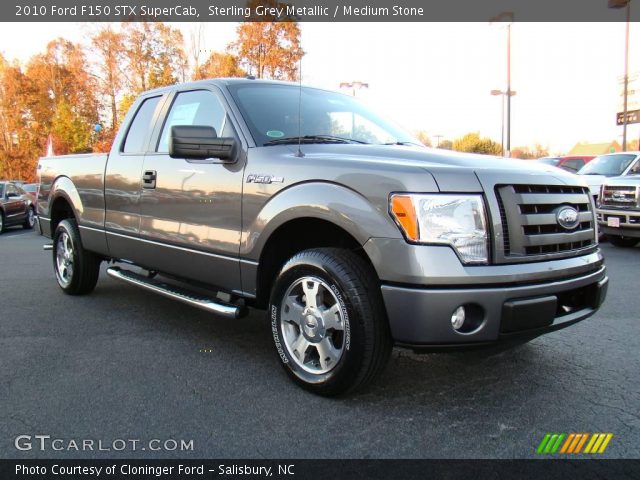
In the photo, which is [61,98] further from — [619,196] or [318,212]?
[318,212]

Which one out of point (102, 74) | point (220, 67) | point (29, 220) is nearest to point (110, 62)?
point (102, 74)

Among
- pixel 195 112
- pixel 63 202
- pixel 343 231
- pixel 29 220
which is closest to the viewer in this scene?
pixel 343 231

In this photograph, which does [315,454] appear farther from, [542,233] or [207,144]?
[207,144]

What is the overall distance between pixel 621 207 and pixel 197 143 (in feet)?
28.2

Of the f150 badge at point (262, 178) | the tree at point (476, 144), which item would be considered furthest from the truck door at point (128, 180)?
the tree at point (476, 144)

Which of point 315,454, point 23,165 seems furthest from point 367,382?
point 23,165

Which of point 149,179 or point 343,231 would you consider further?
point 149,179

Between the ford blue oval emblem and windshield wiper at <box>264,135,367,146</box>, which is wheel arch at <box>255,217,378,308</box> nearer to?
windshield wiper at <box>264,135,367,146</box>

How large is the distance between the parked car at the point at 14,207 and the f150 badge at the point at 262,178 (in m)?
14.7

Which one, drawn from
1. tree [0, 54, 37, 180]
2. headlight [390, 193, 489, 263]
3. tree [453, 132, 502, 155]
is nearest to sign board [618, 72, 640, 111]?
tree [453, 132, 502, 155]

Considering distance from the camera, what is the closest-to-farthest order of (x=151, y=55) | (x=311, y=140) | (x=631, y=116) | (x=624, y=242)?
(x=311, y=140) → (x=624, y=242) → (x=631, y=116) → (x=151, y=55)

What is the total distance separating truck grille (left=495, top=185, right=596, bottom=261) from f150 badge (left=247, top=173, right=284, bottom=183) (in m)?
1.24

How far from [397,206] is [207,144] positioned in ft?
4.39

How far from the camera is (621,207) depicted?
9.21m
